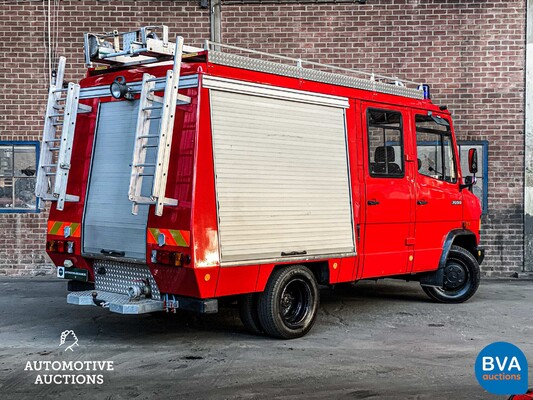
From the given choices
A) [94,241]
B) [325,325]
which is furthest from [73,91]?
[325,325]

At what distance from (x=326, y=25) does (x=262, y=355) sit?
7.68 m

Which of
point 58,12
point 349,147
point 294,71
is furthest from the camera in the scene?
point 58,12

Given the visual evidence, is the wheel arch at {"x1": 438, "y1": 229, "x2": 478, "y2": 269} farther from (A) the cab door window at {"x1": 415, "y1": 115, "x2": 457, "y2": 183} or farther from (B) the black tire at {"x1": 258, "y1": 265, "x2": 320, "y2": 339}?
(B) the black tire at {"x1": 258, "y1": 265, "x2": 320, "y2": 339}

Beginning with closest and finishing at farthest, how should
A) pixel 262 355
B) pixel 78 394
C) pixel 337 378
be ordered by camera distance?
pixel 78 394
pixel 337 378
pixel 262 355

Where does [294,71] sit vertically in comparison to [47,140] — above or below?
above

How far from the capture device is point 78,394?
5.71 m

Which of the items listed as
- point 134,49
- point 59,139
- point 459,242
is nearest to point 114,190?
point 59,139

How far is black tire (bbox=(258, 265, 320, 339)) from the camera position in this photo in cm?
751

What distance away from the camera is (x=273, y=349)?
7.21m

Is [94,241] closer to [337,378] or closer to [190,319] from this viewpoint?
[190,319]

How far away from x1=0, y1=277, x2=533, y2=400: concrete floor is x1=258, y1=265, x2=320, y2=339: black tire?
0.46 ft

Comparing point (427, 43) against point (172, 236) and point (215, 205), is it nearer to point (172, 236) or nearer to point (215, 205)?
point (215, 205)

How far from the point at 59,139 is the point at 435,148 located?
5.01 metres

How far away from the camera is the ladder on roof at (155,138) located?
6711 millimetres
